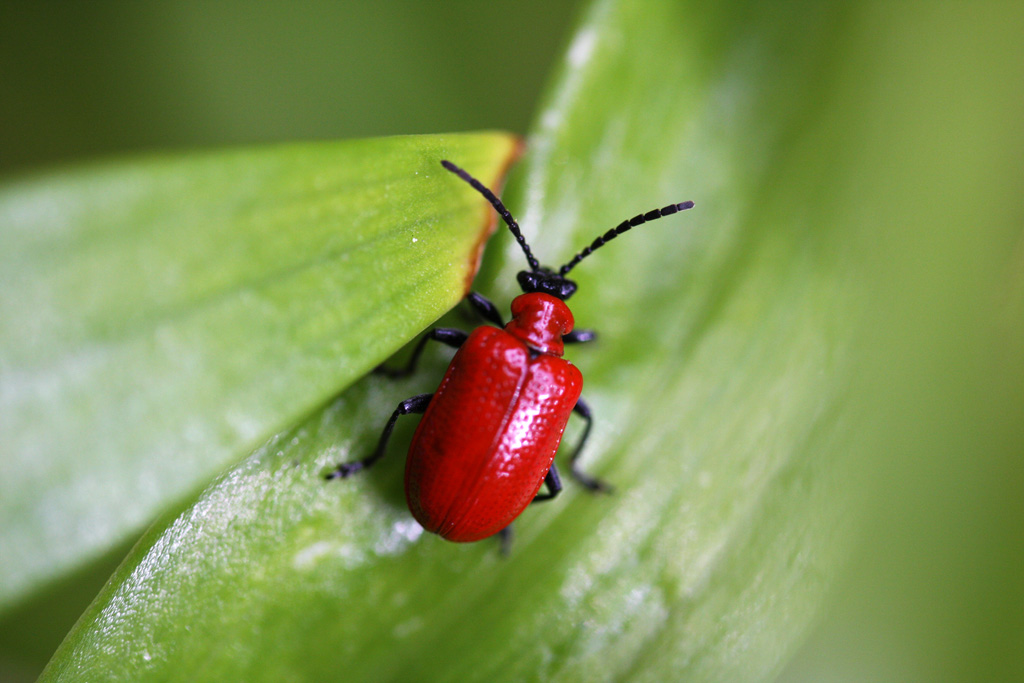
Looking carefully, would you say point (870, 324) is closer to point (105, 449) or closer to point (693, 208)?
point (693, 208)

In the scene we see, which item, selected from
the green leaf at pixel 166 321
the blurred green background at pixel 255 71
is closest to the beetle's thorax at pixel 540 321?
the green leaf at pixel 166 321

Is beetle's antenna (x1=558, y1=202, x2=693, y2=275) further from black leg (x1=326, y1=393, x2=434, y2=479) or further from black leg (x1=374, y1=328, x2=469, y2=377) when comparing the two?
black leg (x1=326, y1=393, x2=434, y2=479)

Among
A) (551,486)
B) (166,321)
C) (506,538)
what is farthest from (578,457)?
(166,321)

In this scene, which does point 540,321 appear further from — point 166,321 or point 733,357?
point 166,321

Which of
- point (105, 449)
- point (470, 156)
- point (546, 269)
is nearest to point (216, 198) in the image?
point (105, 449)

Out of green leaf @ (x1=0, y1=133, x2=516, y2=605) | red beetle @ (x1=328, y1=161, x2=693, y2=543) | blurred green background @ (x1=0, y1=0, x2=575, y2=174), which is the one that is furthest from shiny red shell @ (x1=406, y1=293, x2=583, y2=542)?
blurred green background @ (x1=0, y1=0, x2=575, y2=174)
